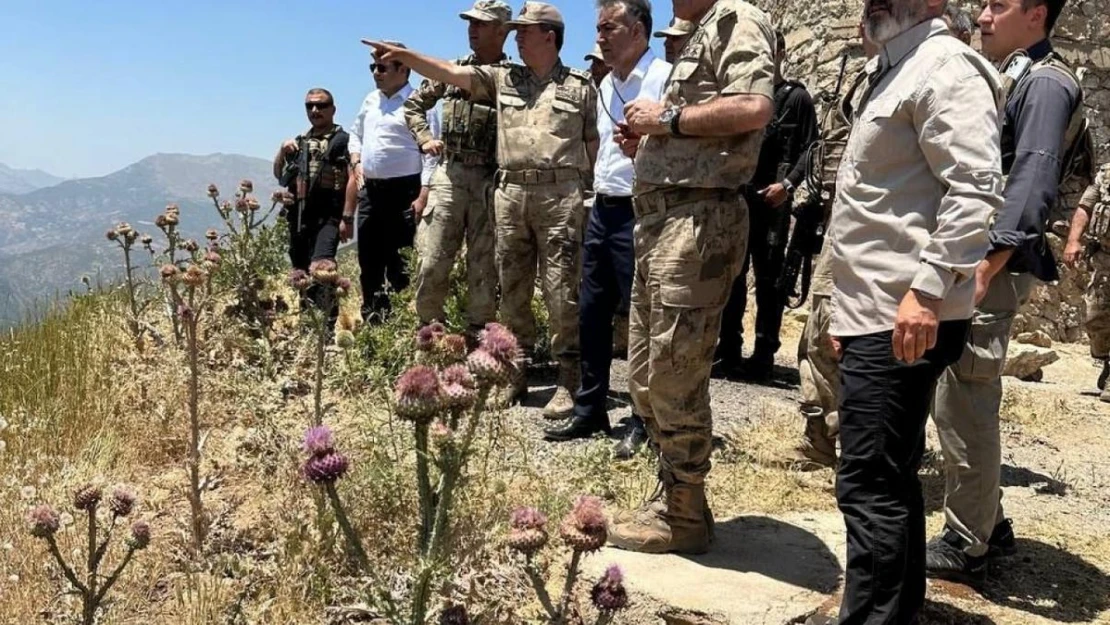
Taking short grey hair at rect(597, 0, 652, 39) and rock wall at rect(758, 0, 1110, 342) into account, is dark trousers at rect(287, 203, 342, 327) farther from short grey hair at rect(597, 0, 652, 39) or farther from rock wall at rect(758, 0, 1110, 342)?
rock wall at rect(758, 0, 1110, 342)

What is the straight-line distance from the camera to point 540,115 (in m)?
4.37

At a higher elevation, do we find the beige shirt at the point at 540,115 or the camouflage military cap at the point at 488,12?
the camouflage military cap at the point at 488,12

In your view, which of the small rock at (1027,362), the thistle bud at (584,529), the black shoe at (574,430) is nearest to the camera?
the thistle bud at (584,529)

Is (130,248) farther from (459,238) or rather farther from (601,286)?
(601,286)

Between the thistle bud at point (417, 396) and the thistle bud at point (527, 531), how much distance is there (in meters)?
0.29

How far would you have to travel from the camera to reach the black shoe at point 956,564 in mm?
2713

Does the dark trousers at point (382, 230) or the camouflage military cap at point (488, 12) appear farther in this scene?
the dark trousers at point (382, 230)

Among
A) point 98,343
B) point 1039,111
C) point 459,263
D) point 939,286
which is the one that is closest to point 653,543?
point 939,286

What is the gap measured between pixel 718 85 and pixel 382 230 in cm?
352

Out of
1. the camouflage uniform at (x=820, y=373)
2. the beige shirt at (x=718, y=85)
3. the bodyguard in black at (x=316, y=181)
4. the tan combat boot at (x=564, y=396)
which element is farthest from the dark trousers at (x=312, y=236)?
the beige shirt at (x=718, y=85)

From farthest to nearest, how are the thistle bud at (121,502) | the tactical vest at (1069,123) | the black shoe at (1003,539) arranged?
the black shoe at (1003,539) < the tactical vest at (1069,123) < the thistle bud at (121,502)

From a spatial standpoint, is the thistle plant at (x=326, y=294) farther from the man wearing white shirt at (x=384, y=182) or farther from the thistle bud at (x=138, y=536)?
the man wearing white shirt at (x=384, y=182)

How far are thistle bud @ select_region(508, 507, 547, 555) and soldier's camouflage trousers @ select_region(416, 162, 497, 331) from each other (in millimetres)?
3167

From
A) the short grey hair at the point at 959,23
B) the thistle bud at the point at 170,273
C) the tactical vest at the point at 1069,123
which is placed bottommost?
the thistle bud at the point at 170,273
